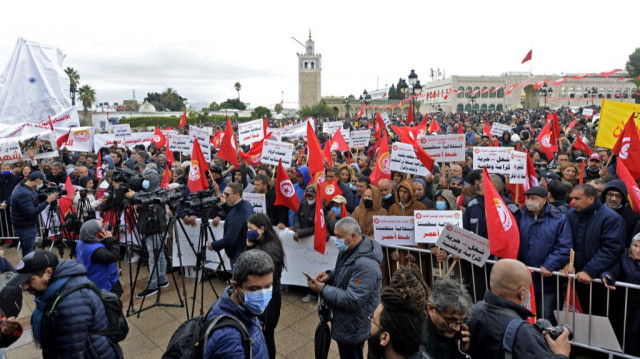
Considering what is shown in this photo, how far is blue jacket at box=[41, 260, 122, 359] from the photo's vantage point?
258 cm

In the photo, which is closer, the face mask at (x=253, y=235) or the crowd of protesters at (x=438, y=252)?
the crowd of protesters at (x=438, y=252)

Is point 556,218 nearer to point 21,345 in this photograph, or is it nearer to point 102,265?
point 102,265

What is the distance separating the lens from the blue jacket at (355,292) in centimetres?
296

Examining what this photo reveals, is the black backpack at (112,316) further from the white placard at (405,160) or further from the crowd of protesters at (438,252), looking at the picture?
the white placard at (405,160)

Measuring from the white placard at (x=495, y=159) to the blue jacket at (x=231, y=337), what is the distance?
15.7 feet

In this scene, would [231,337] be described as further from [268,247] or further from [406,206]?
[406,206]

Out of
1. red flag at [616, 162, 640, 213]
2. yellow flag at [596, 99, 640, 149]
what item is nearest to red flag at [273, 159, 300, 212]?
red flag at [616, 162, 640, 213]

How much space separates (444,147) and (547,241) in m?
2.72

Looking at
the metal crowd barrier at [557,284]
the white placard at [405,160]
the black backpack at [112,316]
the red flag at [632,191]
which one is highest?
the white placard at [405,160]

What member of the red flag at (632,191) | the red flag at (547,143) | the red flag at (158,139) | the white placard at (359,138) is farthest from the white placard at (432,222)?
the red flag at (158,139)

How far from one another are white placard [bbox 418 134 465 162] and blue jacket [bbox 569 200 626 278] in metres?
2.41

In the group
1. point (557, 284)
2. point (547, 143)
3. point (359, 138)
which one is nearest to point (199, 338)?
point (557, 284)

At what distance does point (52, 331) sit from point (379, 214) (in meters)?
3.66

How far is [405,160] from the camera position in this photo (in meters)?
6.50
